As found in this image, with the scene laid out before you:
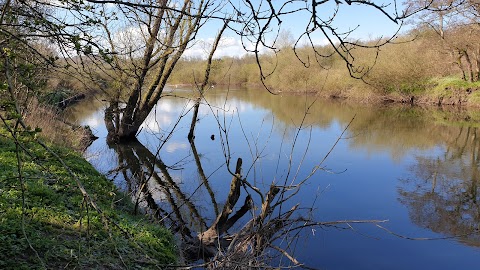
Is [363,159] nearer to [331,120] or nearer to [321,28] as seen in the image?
[331,120]

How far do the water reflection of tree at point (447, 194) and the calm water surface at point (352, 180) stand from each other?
0.07 feet

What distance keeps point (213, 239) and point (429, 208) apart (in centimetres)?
447

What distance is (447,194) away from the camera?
27.9 ft

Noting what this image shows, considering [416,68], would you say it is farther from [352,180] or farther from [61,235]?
[61,235]

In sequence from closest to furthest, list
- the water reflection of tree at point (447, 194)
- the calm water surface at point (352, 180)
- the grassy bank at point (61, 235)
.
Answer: the grassy bank at point (61, 235)
the calm water surface at point (352, 180)
the water reflection of tree at point (447, 194)

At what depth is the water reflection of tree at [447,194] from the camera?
23.4 ft

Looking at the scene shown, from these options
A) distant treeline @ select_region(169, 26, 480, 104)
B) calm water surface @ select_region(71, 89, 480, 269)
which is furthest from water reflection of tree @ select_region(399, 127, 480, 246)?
distant treeline @ select_region(169, 26, 480, 104)

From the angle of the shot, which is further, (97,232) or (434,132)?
(434,132)

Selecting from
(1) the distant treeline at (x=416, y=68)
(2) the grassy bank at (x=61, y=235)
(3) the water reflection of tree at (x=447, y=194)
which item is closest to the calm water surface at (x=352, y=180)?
(3) the water reflection of tree at (x=447, y=194)

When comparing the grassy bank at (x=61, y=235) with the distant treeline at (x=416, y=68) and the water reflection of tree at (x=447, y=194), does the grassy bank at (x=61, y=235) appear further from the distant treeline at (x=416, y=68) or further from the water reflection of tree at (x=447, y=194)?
the distant treeline at (x=416, y=68)

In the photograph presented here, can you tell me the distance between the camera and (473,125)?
16766 millimetres

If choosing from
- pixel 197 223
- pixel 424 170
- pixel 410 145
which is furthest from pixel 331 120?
pixel 197 223

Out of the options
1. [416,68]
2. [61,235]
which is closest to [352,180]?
[61,235]

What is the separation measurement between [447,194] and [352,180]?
2015mm
